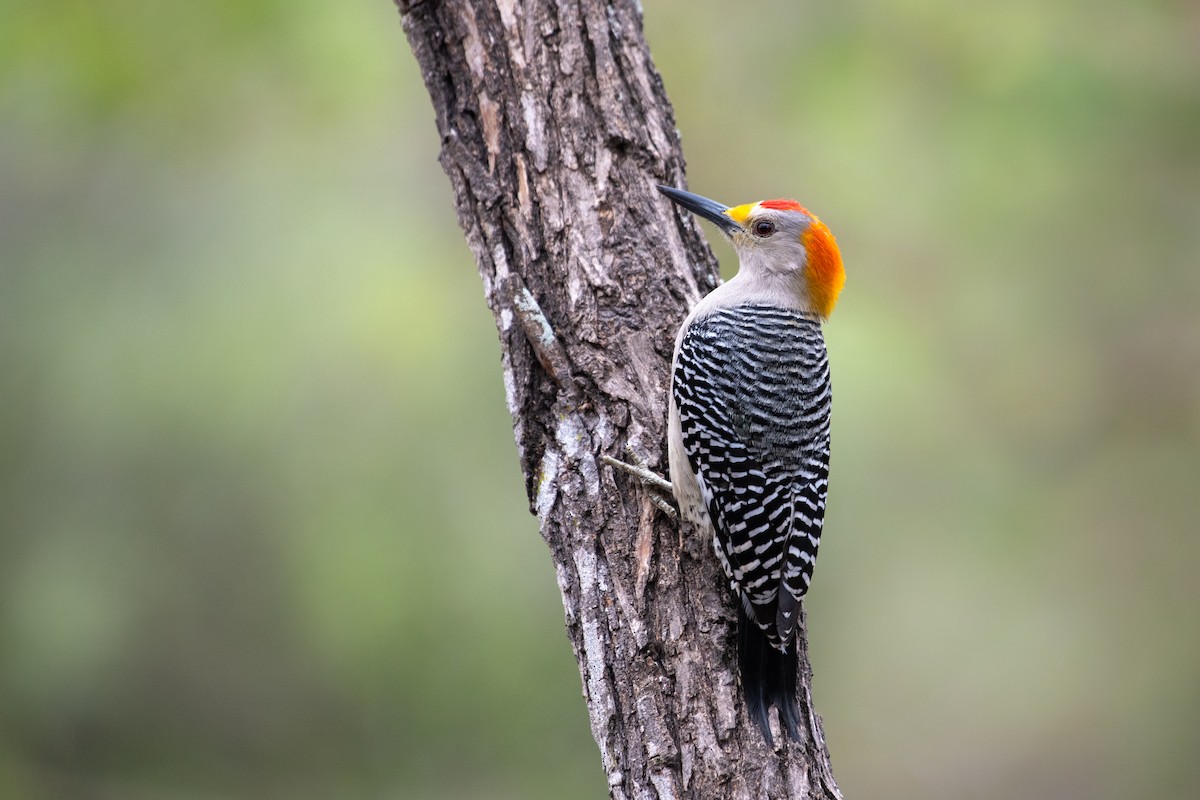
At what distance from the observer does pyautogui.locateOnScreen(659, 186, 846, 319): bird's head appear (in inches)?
160

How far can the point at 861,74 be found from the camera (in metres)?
6.59

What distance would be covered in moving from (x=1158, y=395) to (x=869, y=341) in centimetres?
210

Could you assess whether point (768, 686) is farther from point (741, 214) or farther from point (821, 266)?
point (741, 214)

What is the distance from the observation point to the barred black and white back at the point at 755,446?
3.32 metres

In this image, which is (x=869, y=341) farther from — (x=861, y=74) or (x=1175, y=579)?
(x=1175, y=579)

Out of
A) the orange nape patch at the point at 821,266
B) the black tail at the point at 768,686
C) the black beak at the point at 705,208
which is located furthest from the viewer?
the orange nape patch at the point at 821,266

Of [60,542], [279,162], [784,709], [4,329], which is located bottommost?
[784,709]

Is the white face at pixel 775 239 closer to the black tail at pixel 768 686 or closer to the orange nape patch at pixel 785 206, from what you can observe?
the orange nape patch at pixel 785 206

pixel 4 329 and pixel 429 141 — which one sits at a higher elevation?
pixel 429 141

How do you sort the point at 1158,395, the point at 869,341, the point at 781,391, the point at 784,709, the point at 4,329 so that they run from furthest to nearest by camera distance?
the point at 1158,395
the point at 869,341
the point at 4,329
the point at 781,391
the point at 784,709

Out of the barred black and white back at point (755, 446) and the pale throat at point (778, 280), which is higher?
the pale throat at point (778, 280)

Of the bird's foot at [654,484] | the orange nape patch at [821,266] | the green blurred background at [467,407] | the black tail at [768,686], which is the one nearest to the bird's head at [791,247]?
the orange nape patch at [821,266]

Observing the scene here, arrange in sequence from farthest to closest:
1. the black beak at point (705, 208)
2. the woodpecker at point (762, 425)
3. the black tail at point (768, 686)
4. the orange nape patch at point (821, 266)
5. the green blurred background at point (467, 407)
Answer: the green blurred background at point (467, 407) → the orange nape patch at point (821, 266) → the black beak at point (705, 208) → the woodpecker at point (762, 425) → the black tail at point (768, 686)

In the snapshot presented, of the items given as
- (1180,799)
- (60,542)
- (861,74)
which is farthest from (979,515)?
(60,542)
